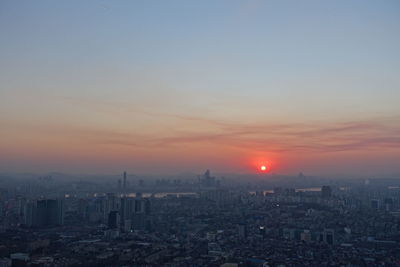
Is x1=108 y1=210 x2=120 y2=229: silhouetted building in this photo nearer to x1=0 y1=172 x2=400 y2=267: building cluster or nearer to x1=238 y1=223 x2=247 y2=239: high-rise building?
x1=0 y1=172 x2=400 y2=267: building cluster

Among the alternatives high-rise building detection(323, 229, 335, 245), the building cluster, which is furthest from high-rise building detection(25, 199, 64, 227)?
high-rise building detection(323, 229, 335, 245)

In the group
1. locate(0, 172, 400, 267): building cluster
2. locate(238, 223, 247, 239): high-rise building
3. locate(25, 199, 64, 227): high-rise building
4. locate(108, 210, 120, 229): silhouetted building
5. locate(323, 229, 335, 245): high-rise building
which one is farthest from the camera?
locate(25, 199, 64, 227): high-rise building

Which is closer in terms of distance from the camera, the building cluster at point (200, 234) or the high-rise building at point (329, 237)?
the building cluster at point (200, 234)

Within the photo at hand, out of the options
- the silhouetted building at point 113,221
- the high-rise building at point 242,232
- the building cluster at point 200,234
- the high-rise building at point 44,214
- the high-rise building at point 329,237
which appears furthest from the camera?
the high-rise building at point 44,214

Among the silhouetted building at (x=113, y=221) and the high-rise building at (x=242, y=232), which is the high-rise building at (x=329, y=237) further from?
the silhouetted building at (x=113, y=221)

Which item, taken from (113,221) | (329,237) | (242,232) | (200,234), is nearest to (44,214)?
(113,221)

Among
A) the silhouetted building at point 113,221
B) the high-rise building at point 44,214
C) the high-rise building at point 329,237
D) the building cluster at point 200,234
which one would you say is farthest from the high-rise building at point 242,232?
Answer: the high-rise building at point 44,214

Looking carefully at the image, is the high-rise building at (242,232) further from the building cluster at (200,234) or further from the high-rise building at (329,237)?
the high-rise building at (329,237)

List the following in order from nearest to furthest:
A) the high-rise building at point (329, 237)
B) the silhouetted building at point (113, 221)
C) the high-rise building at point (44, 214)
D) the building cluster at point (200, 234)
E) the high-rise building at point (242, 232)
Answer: the building cluster at point (200, 234) → the high-rise building at point (329, 237) → the high-rise building at point (242, 232) → the silhouetted building at point (113, 221) → the high-rise building at point (44, 214)

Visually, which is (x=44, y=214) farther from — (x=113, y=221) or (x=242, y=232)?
(x=242, y=232)

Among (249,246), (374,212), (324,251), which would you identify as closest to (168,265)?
(249,246)

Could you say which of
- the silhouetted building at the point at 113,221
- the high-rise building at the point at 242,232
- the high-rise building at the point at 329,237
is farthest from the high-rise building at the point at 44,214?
the high-rise building at the point at 329,237
